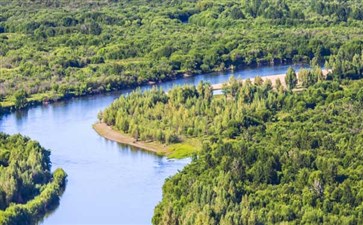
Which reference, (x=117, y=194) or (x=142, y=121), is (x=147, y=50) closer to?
(x=142, y=121)

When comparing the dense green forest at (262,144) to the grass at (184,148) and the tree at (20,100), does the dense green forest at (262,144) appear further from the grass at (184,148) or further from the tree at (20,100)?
the tree at (20,100)

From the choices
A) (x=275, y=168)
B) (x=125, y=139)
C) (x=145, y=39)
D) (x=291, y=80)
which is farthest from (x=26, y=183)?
(x=145, y=39)

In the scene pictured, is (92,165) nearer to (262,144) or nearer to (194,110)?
(262,144)

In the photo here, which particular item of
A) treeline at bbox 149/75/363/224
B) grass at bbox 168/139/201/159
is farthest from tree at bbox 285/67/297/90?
grass at bbox 168/139/201/159

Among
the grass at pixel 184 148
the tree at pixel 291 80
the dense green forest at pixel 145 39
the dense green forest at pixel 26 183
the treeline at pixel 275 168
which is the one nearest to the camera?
the treeline at pixel 275 168

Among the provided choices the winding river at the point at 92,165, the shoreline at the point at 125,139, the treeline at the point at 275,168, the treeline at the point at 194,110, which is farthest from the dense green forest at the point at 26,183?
the treeline at the point at 194,110
